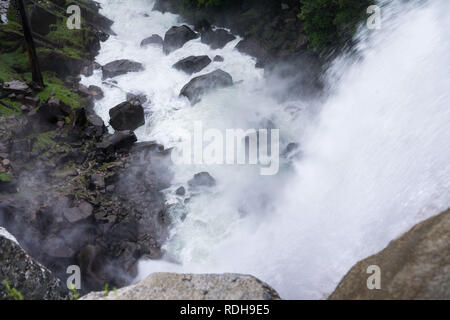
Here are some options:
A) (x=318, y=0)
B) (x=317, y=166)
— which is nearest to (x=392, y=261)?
(x=317, y=166)

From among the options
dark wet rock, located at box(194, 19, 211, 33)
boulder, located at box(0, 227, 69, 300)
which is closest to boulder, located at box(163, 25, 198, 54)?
dark wet rock, located at box(194, 19, 211, 33)

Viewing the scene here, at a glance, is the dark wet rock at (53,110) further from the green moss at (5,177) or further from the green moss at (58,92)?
the green moss at (5,177)

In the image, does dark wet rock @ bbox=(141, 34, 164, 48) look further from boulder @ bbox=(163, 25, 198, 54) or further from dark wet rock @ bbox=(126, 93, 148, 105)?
dark wet rock @ bbox=(126, 93, 148, 105)

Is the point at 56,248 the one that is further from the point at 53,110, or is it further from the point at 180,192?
the point at 53,110

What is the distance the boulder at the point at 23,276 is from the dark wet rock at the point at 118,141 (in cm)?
962

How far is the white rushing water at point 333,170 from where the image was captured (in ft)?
26.4

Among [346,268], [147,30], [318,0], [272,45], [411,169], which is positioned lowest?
[346,268]

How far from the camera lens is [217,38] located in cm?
2420

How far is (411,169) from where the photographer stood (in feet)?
26.2

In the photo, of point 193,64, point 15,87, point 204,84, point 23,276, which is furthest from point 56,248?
point 193,64

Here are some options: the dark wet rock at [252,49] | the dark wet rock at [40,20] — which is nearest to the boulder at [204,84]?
the dark wet rock at [252,49]

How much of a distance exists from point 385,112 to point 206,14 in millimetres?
20538

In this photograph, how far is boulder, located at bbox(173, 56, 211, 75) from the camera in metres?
22.0
